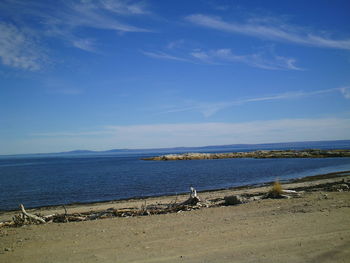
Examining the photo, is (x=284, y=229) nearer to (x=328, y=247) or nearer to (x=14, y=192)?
(x=328, y=247)

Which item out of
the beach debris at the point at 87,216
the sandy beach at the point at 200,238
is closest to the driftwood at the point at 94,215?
the beach debris at the point at 87,216

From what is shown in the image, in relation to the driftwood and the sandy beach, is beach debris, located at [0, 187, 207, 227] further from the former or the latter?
the sandy beach

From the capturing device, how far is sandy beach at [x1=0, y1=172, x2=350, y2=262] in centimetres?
746

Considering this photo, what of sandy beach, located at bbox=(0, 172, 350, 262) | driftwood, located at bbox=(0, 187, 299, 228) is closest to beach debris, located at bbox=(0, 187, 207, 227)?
driftwood, located at bbox=(0, 187, 299, 228)

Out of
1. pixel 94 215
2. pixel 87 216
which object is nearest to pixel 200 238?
pixel 94 215

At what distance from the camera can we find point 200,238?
9.15 m

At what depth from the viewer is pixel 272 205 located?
1473 cm

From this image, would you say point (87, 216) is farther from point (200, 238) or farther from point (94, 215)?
point (200, 238)

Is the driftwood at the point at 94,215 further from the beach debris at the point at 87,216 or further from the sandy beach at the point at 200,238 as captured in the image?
the sandy beach at the point at 200,238

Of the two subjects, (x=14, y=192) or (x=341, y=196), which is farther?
(x=14, y=192)

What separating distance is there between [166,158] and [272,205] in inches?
3761

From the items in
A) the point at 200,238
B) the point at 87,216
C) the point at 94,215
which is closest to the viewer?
the point at 200,238

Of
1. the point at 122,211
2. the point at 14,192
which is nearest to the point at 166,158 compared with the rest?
the point at 14,192

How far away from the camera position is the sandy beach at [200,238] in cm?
746
